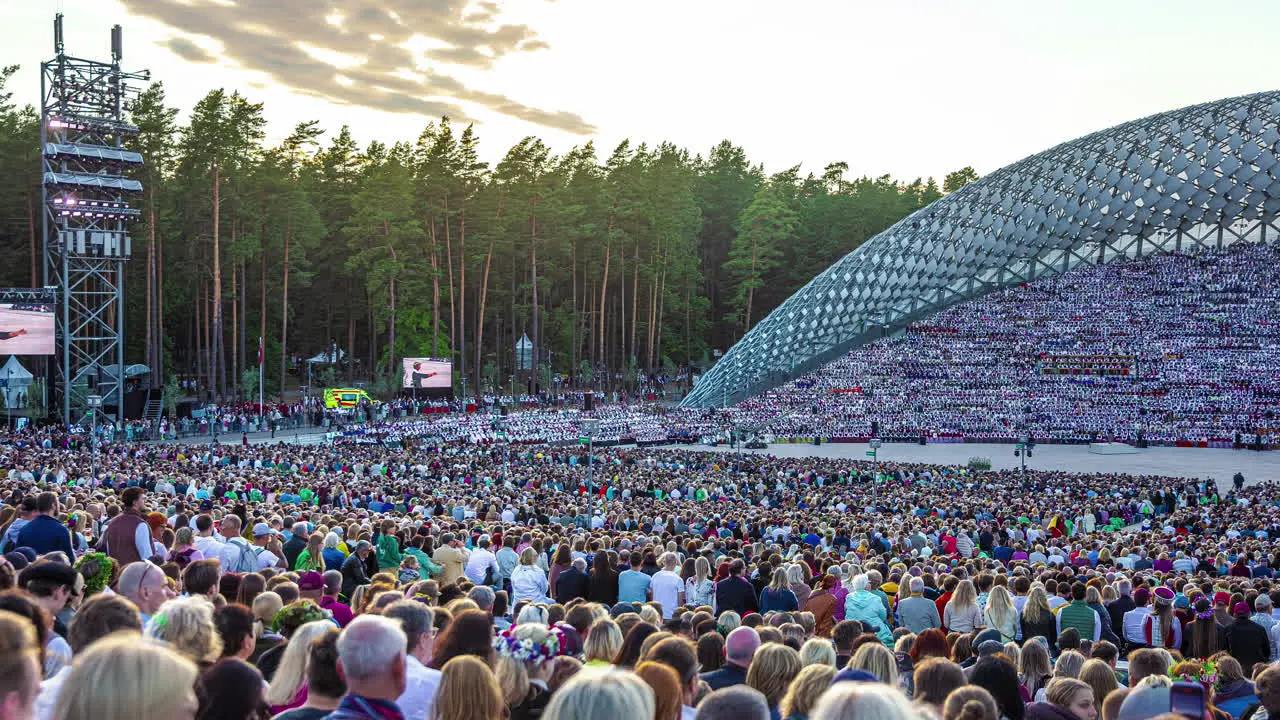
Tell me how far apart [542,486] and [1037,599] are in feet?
53.9

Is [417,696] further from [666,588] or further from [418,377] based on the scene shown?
[418,377]

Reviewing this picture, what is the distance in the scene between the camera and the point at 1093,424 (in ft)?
146

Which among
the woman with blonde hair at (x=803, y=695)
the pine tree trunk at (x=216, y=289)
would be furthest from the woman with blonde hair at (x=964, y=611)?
the pine tree trunk at (x=216, y=289)

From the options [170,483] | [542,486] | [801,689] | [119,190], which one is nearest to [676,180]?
[119,190]

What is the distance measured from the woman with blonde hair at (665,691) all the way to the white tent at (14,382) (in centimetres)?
4642

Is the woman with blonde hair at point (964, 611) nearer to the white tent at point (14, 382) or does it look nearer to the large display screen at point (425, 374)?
the white tent at point (14, 382)

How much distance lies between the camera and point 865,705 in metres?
2.52

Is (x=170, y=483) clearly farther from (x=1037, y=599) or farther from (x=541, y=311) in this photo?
(x=541, y=311)

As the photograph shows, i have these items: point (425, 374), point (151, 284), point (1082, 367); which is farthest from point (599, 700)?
point (151, 284)

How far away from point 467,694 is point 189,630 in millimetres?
1628

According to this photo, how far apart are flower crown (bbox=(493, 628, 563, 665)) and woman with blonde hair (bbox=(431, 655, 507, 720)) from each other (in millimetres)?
734

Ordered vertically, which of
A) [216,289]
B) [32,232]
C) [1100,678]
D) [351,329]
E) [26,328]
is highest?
[32,232]

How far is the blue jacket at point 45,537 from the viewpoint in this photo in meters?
8.19

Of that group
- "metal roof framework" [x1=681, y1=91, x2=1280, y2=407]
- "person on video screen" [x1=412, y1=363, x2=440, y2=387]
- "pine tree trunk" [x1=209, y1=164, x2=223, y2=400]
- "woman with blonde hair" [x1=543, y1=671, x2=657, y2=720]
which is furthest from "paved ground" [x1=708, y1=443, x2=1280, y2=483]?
"woman with blonde hair" [x1=543, y1=671, x2=657, y2=720]
